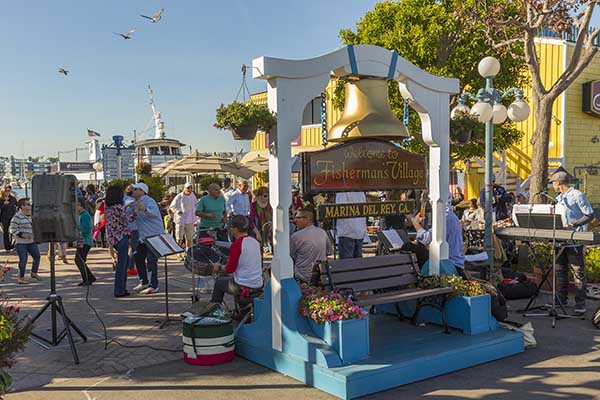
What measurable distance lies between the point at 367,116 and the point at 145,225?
4.68 metres

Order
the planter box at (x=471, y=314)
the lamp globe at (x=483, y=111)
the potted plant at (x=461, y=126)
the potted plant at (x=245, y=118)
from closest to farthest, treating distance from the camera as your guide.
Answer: the potted plant at (x=245, y=118), the planter box at (x=471, y=314), the potted plant at (x=461, y=126), the lamp globe at (x=483, y=111)

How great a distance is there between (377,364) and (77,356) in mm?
3175

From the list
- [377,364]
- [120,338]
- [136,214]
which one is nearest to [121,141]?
[136,214]

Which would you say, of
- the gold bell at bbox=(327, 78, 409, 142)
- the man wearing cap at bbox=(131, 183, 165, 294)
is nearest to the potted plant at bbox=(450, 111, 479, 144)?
the gold bell at bbox=(327, 78, 409, 142)

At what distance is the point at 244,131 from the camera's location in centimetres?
575

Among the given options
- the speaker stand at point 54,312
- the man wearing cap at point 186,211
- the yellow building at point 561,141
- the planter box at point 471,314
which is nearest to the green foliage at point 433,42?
the yellow building at point 561,141

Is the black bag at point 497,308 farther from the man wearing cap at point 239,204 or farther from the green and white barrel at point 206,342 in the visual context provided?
the man wearing cap at point 239,204

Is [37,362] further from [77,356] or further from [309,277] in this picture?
[309,277]

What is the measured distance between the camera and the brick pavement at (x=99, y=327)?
579 cm

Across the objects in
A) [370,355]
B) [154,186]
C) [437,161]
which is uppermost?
[154,186]

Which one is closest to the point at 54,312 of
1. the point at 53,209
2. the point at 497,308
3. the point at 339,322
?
the point at 53,209

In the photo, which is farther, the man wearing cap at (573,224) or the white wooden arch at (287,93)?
the man wearing cap at (573,224)

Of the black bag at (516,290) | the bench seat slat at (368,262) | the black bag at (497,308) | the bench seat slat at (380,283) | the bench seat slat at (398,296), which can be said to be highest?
the bench seat slat at (368,262)

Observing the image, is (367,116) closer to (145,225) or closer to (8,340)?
(8,340)
